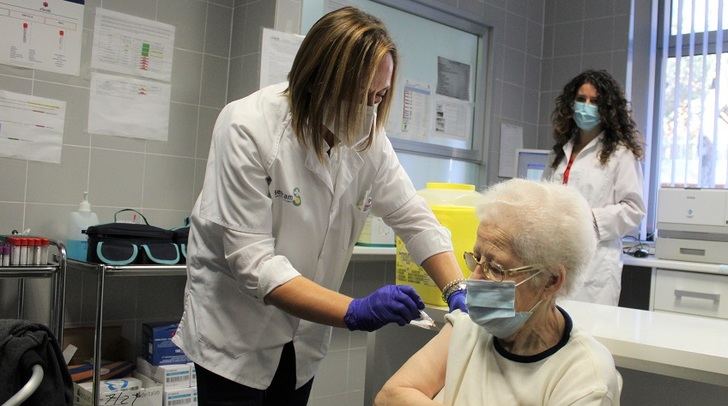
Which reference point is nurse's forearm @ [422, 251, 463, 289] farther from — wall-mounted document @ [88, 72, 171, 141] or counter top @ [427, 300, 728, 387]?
wall-mounted document @ [88, 72, 171, 141]

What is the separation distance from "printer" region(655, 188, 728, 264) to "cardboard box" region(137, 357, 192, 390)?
219 centimetres

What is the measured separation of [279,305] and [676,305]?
7.60 ft

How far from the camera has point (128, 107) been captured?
8.92ft

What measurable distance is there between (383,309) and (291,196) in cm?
35

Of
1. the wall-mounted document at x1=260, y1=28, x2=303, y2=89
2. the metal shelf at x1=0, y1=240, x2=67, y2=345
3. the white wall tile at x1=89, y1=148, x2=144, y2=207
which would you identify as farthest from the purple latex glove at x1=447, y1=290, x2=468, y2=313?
the white wall tile at x1=89, y1=148, x2=144, y2=207

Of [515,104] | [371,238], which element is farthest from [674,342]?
[515,104]

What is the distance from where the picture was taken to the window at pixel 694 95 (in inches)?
145

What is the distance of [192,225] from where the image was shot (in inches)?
59.2

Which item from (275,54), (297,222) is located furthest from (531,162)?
(297,222)

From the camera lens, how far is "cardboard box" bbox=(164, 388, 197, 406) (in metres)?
2.50

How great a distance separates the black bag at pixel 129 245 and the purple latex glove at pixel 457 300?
128 centimetres

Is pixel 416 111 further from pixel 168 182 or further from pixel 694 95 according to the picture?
pixel 694 95

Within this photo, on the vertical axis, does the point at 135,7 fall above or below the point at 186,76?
above

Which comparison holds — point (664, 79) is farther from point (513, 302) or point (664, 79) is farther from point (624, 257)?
point (513, 302)
